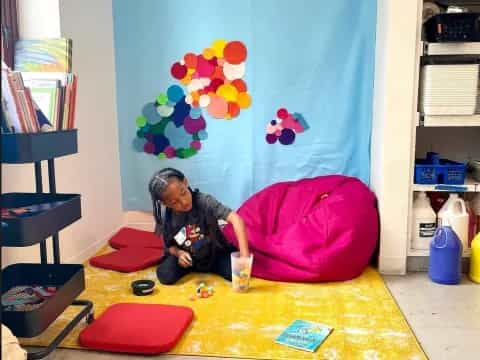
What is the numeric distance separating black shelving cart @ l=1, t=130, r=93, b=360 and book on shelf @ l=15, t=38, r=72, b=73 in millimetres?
254

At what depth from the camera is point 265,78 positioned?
2.94 metres

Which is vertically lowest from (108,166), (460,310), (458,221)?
(460,310)

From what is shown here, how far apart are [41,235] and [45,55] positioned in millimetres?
704

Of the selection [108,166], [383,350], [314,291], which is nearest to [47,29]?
[108,166]

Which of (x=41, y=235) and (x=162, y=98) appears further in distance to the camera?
(x=162, y=98)

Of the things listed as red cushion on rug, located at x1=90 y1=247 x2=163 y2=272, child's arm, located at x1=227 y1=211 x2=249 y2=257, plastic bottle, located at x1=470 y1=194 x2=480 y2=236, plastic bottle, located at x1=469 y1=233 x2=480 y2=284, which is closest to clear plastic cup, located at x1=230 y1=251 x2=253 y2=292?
child's arm, located at x1=227 y1=211 x2=249 y2=257

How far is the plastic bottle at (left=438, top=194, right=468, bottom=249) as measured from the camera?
2.42 metres

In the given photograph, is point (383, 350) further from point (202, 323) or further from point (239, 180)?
point (239, 180)

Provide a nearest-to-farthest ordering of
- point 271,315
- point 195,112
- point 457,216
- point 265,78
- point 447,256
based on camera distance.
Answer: point 271,315, point 447,256, point 457,216, point 265,78, point 195,112

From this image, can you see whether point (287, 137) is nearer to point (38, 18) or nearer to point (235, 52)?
point (235, 52)

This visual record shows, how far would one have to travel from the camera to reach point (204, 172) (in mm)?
3086

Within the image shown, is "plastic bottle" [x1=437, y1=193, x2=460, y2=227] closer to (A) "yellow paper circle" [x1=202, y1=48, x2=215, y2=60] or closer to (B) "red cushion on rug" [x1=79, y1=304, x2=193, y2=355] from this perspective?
(B) "red cushion on rug" [x1=79, y1=304, x2=193, y2=355]

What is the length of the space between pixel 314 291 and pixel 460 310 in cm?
60

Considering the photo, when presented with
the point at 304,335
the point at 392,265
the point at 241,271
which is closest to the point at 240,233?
the point at 241,271
